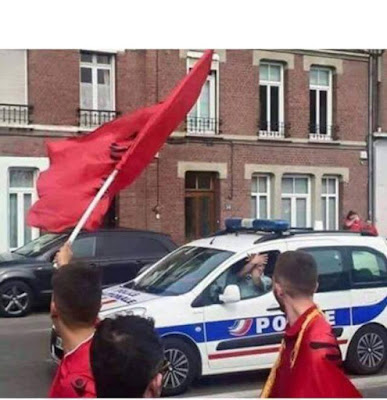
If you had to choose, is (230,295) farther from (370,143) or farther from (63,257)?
(370,143)

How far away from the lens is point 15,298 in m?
11.2

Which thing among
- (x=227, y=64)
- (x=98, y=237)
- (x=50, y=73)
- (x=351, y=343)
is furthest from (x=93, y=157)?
(x=227, y=64)

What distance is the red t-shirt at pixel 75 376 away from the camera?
249 centimetres

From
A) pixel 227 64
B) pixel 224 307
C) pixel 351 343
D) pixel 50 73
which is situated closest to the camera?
pixel 224 307

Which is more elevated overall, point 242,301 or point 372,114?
point 372,114

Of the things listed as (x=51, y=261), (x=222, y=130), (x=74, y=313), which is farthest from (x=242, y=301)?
(x=222, y=130)

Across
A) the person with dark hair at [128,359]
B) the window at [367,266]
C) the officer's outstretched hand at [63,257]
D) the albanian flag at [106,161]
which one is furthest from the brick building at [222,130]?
the person with dark hair at [128,359]

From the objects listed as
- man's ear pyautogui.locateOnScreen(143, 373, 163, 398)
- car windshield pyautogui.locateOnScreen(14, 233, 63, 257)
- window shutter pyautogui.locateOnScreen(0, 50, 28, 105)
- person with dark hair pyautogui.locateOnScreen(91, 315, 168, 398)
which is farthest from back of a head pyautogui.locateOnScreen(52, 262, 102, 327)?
window shutter pyautogui.locateOnScreen(0, 50, 28, 105)

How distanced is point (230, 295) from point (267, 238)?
2.55ft

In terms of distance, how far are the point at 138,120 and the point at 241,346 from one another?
9.03 feet

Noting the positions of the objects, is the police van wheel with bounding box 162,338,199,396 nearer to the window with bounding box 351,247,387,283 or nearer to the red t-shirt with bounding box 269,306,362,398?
the window with bounding box 351,247,387,283

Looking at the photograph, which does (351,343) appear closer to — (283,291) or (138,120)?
(138,120)
